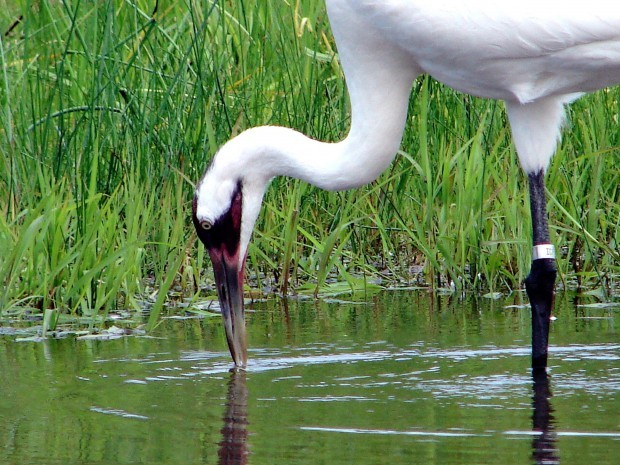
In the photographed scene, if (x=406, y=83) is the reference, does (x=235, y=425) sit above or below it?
below

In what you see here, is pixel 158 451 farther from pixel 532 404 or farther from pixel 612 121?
pixel 612 121

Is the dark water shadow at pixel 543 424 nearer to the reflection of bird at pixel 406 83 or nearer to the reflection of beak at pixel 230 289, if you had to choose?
the reflection of bird at pixel 406 83

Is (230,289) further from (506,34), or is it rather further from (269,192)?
(269,192)

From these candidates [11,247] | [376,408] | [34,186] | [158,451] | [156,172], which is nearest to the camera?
[158,451]

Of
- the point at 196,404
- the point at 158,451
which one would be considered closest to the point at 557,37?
the point at 196,404

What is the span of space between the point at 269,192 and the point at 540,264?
1820mm

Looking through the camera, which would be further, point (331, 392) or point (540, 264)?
point (540, 264)

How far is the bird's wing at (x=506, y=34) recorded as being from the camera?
5289 mm

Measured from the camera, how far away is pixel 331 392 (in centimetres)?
471

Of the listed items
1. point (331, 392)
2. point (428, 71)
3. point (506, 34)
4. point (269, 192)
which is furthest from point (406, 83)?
point (269, 192)

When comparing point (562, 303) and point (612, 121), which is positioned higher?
point (612, 121)

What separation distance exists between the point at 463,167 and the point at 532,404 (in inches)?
106

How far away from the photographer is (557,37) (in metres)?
5.29

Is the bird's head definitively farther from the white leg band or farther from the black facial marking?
the white leg band
